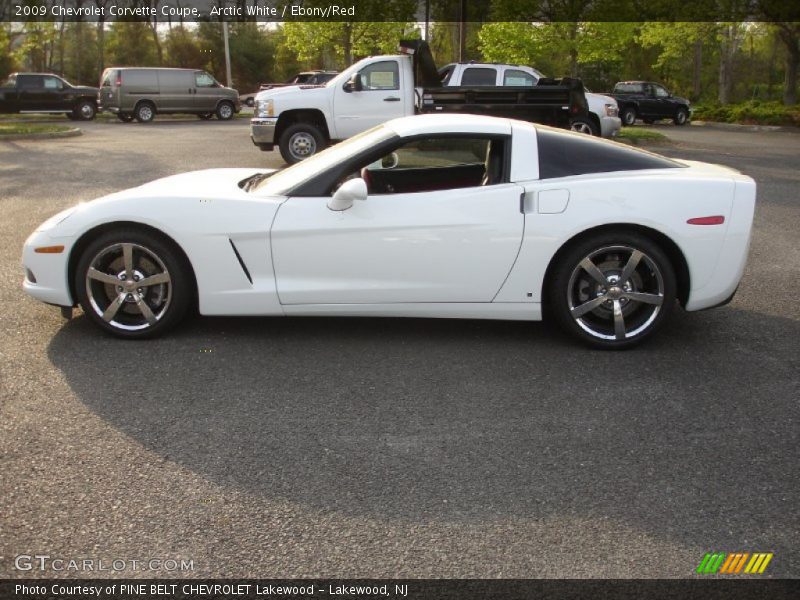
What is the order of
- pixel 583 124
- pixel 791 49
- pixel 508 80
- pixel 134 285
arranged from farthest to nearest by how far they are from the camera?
pixel 791 49
pixel 508 80
pixel 583 124
pixel 134 285

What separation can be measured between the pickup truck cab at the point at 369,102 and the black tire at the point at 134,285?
31.5ft

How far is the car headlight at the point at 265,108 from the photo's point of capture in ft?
46.0

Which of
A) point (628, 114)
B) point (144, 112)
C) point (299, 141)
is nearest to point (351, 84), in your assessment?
point (299, 141)

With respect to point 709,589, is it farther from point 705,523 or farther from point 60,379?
point 60,379

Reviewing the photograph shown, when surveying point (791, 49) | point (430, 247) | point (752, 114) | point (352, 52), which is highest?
point (352, 52)

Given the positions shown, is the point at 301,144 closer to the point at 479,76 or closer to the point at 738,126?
the point at 479,76

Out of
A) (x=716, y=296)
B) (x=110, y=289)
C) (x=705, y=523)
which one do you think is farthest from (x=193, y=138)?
(x=705, y=523)

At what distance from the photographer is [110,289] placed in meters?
5.06

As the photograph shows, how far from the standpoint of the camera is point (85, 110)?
3016 cm

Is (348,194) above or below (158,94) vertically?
below

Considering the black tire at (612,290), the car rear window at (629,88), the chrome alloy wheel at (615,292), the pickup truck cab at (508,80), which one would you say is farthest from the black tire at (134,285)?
the car rear window at (629,88)

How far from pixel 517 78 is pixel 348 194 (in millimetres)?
13441

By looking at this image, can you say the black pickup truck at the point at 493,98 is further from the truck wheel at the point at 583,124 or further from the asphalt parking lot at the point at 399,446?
the asphalt parking lot at the point at 399,446

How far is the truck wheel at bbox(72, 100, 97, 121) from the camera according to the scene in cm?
2998
